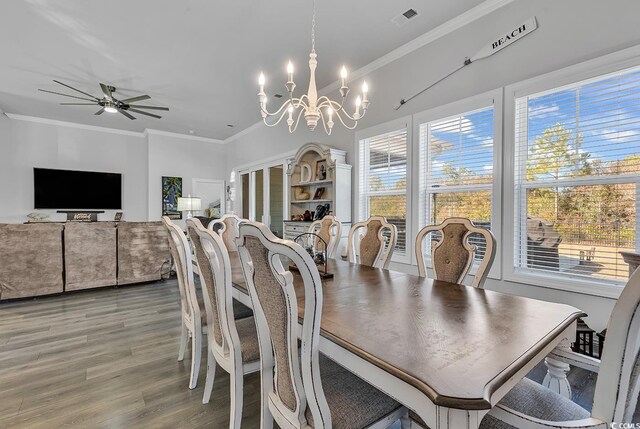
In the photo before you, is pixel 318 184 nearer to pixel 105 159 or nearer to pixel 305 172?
pixel 305 172

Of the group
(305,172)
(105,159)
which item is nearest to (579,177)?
(305,172)

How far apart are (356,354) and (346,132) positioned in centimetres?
369

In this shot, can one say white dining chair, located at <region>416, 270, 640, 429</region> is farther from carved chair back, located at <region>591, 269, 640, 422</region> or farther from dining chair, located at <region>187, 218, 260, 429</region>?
dining chair, located at <region>187, 218, 260, 429</region>

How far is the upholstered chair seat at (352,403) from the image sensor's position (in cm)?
105

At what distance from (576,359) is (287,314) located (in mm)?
1248

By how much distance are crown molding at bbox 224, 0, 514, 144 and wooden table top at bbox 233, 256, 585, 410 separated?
258 cm

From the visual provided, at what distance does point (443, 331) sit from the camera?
1.11 m

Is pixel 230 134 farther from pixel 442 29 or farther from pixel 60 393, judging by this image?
pixel 60 393

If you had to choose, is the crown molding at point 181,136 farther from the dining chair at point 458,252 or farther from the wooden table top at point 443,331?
the dining chair at point 458,252

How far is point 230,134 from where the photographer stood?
7.50 m

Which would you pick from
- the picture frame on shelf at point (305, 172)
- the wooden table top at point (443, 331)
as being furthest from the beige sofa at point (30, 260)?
the wooden table top at point (443, 331)

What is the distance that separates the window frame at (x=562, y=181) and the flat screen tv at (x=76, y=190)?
307 inches

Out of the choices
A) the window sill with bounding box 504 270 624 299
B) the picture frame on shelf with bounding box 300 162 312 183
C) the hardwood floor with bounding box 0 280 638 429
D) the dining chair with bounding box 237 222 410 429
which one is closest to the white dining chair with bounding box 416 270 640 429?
the dining chair with bounding box 237 222 410 429

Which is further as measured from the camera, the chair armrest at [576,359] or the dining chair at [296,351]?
the chair armrest at [576,359]
